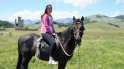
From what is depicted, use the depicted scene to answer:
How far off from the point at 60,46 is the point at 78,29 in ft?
5.15

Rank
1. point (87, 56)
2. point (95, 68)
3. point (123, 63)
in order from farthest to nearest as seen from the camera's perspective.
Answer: point (87, 56)
point (123, 63)
point (95, 68)

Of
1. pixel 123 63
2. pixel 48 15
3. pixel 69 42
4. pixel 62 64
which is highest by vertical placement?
pixel 48 15

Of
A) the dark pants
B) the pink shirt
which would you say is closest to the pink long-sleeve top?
the pink shirt

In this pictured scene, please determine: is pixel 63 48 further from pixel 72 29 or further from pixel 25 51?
pixel 25 51

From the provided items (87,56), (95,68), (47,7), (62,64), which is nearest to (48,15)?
(47,7)

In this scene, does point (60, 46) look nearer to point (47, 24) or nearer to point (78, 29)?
point (47, 24)

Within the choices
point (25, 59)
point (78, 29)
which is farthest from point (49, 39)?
point (25, 59)

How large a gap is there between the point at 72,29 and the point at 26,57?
11.3 feet

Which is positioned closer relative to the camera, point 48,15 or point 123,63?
point 48,15

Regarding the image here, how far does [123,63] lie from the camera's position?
2542 centimetres

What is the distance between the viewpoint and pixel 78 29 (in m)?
13.7

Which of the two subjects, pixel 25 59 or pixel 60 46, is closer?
pixel 60 46

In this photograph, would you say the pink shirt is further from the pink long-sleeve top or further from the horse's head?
the horse's head

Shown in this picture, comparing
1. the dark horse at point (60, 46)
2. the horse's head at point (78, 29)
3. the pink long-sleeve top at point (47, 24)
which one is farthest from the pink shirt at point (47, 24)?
the horse's head at point (78, 29)
